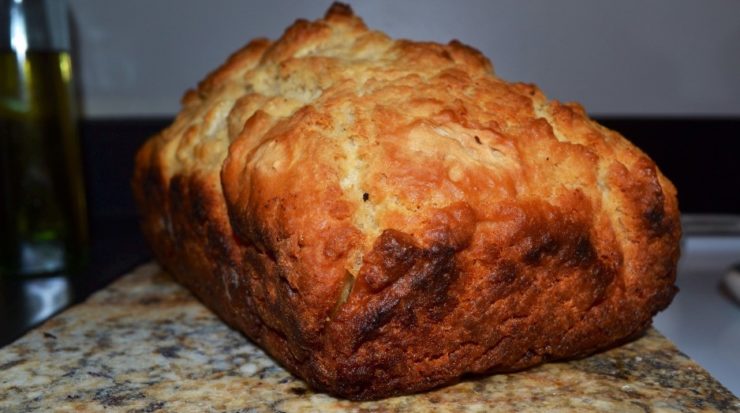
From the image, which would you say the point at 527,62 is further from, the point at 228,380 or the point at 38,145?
the point at 228,380

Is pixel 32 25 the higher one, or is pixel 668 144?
pixel 32 25

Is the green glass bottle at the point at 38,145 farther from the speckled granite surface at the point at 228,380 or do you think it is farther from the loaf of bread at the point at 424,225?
the loaf of bread at the point at 424,225

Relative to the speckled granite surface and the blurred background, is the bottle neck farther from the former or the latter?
the speckled granite surface

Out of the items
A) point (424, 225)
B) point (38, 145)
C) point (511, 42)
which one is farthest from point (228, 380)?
point (511, 42)

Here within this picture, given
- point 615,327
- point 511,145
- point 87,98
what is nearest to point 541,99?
point 511,145

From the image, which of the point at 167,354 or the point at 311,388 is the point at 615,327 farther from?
the point at 167,354

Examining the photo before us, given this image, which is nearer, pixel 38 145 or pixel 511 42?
pixel 38 145
